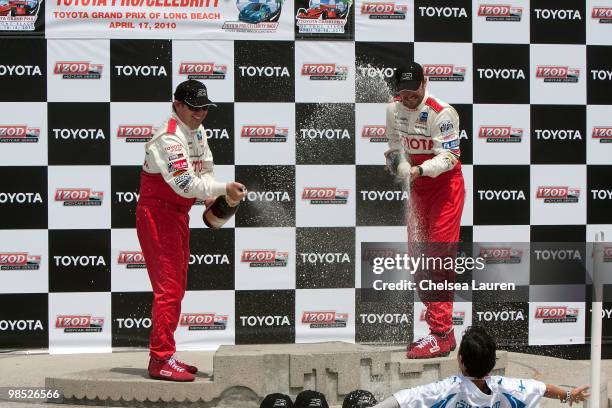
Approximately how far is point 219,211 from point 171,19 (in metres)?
1.71

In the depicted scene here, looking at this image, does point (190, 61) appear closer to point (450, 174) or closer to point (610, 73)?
point (450, 174)

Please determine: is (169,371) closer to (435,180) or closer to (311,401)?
(311,401)

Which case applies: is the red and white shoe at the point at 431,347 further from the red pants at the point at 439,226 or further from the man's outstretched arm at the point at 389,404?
the man's outstretched arm at the point at 389,404

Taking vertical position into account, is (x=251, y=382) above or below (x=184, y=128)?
below

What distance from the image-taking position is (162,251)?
4238 mm

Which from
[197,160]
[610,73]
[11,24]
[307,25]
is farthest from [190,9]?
[610,73]

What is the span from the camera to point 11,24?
540 centimetres

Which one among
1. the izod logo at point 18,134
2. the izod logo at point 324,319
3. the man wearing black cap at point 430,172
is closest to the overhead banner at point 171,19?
the izod logo at point 18,134

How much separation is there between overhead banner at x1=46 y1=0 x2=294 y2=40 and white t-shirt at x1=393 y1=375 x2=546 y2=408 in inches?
135

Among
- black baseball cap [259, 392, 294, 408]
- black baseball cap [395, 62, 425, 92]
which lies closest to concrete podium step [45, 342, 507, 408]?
black baseball cap [259, 392, 294, 408]

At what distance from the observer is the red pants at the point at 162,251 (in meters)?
4.24

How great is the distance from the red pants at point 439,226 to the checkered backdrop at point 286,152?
106 centimetres

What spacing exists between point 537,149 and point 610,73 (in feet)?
2.32

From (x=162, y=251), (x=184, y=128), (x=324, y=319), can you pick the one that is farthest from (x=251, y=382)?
(x=324, y=319)
